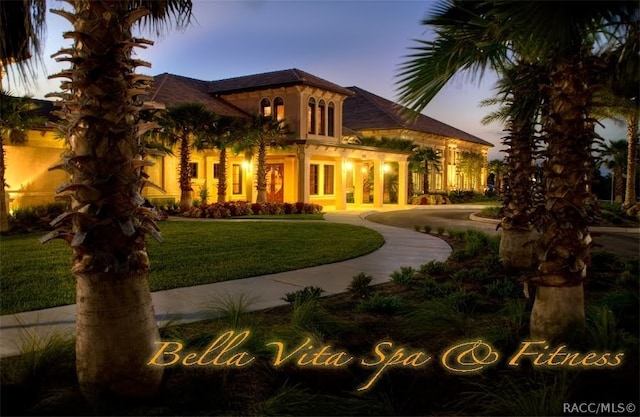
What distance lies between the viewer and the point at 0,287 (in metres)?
6.45

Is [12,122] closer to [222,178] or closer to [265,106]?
[222,178]

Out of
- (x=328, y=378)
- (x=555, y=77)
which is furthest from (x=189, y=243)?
(x=555, y=77)

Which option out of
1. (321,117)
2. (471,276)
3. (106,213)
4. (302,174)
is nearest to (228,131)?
(302,174)

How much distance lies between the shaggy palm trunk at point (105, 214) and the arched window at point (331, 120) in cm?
2372

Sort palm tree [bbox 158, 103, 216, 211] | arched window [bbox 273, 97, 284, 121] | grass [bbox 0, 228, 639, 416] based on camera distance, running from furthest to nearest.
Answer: arched window [bbox 273, 97, 284, 121] → palm tree [bbox 158, 103, 216, 211] → grass [bbox 0, 228, 639, 416]

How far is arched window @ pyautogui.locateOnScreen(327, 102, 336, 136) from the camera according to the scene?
2642 cm

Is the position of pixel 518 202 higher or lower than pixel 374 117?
lower

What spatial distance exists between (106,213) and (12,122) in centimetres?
1428

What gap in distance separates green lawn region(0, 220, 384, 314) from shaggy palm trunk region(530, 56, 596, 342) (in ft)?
15.2

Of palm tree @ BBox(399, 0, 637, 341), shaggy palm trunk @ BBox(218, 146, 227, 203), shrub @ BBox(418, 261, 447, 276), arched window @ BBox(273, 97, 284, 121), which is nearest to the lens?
palm tree @ BBox(399, 0, 637, 341)

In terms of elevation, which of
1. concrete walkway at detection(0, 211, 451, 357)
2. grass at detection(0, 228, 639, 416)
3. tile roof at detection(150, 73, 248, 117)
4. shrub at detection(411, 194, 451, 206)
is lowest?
concrete walkway at detection(0, 211, 451, 357)

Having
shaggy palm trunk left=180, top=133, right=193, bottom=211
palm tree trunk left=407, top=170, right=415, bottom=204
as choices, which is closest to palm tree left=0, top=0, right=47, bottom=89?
shaggy palm trunk left=180, top=133, right=193, bottom=211

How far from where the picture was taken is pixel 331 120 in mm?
26609

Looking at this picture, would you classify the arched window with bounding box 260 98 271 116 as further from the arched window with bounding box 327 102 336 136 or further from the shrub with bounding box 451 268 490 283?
the shrub with bounding box 451 268 490 283
